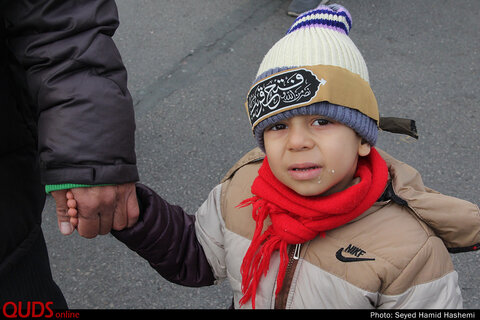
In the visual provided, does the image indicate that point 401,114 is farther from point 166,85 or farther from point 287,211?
point 287,211

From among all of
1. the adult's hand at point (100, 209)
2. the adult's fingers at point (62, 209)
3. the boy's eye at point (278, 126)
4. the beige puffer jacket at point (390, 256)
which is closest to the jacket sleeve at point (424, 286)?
the beige puffer jacket at point (390, 256)

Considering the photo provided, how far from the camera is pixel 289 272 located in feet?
4.81

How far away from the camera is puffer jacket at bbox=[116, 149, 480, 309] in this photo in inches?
53.4

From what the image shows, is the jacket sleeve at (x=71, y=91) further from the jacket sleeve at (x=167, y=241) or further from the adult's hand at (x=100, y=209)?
the jacket sleeve at (x=167, y=241)

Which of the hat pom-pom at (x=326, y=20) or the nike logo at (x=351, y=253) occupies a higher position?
the hat pom-pom at (x=326, y=20)

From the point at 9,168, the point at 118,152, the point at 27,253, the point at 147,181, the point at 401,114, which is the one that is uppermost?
the point at 118,152

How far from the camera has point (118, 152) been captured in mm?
1413

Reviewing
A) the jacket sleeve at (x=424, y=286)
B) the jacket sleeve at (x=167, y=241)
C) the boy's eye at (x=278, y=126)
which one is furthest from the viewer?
the jacket sleeve at (x=167, y=241)

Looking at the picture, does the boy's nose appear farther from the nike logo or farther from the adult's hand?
the adult's hand

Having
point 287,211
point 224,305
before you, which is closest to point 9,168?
point 287,211

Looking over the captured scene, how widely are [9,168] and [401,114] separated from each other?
8.87ft

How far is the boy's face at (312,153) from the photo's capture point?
1361 mm

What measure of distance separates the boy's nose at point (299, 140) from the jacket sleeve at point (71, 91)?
1.46 ft

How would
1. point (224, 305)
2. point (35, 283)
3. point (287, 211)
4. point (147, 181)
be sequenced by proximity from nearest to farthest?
point (287, 211) → point (35, 283) → point (224, 305) → point (147, 181)
